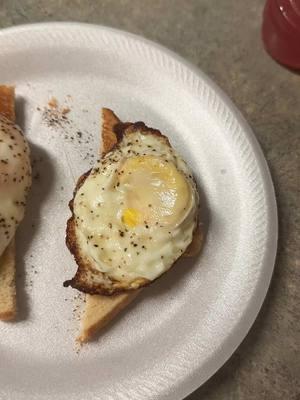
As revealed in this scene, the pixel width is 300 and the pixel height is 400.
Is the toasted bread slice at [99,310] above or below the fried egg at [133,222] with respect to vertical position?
below

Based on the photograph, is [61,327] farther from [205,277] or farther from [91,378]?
[205,277]

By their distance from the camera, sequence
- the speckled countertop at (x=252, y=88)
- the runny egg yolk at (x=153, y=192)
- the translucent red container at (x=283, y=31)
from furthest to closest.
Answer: the translucent red container at (x=283, y=31)
the speckled countertop at (x=252, y=88)
the runny egg yolk at (x=153, y=192)

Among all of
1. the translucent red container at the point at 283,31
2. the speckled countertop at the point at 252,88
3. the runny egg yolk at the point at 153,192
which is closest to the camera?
the runny egg yolk at the point at 153,192

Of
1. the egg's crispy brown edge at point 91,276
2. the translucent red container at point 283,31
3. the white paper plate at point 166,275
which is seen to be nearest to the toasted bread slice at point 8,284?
the white paper plate at point 166,275

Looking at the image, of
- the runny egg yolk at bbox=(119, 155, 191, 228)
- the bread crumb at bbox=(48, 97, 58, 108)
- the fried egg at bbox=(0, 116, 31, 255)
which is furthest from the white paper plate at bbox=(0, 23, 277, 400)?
Answer: the runny egg yolk at bbox=(119, 155, 191, 228)

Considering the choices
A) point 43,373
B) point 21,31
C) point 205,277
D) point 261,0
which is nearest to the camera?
point 43,373

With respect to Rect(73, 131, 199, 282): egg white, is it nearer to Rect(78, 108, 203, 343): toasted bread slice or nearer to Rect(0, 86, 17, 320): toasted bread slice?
Rect(78, 108, 203, 343): toasted bread slice

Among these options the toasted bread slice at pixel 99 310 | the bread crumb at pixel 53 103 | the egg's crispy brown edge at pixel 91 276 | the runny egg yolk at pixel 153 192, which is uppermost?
the runny egg yolk at pixel 153 192

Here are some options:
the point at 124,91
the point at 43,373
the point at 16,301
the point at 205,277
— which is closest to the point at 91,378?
the point at 43,373

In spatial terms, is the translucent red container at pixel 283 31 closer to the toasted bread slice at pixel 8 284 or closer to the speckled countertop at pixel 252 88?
the speckled countertop at pixel 252 88
